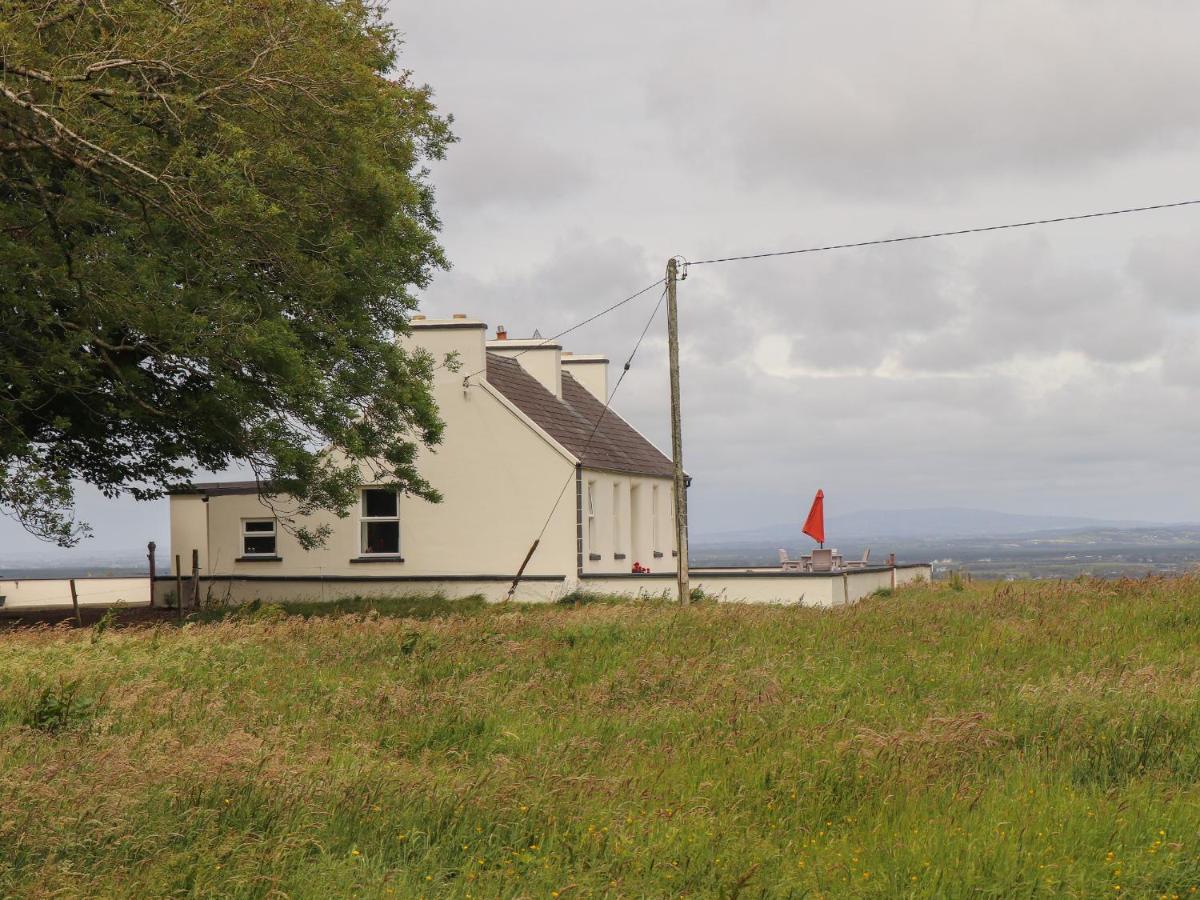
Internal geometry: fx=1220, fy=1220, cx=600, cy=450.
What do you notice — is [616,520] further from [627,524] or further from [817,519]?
[817,519]

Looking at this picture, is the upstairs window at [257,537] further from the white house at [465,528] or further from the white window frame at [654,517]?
the white window frame at [654,517]

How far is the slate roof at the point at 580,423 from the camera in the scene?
34094mm

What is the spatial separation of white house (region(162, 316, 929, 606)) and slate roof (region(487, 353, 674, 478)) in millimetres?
136

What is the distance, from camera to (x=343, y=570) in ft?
110

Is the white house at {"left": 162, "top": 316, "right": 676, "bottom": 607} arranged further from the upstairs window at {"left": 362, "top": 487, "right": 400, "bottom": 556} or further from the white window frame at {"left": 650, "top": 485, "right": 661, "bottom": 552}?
the white window frame at {"left": 650, "top": 485, "right": 661, "bottom": 552}

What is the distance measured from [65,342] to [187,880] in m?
15.6

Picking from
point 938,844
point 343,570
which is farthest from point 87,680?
point 343,570

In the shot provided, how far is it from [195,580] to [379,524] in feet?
16.7

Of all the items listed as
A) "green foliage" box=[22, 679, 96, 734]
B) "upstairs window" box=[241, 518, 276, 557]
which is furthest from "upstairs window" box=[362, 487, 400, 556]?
"green foliage" box=[22, 679, 96, 734]


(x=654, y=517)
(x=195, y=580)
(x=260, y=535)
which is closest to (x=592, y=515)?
(x=654, y=517)

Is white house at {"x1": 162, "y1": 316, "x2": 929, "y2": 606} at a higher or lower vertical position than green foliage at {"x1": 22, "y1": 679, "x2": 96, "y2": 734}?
higher

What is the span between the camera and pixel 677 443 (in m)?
27.0

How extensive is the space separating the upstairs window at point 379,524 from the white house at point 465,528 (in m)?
0.03

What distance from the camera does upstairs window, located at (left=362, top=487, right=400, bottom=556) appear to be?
33750 mm
